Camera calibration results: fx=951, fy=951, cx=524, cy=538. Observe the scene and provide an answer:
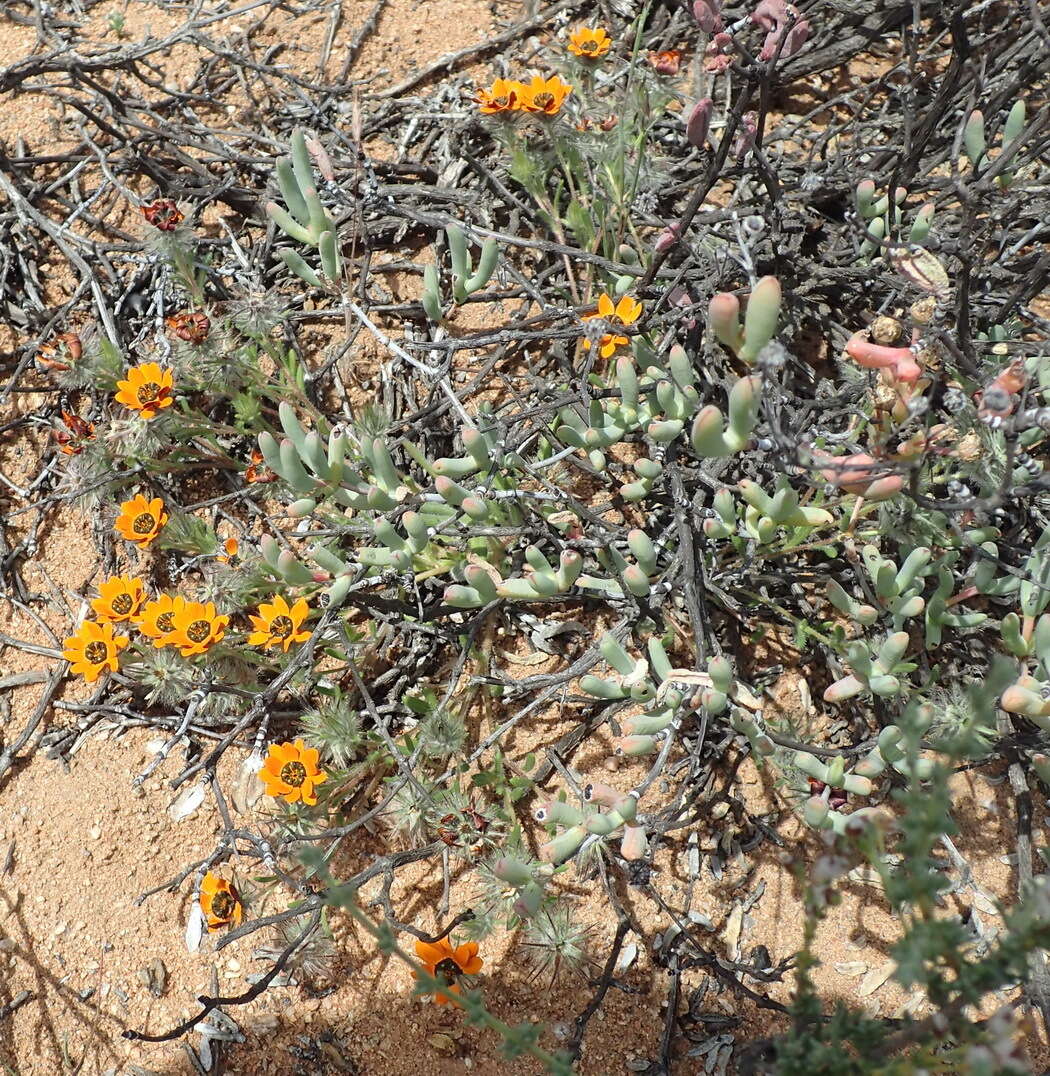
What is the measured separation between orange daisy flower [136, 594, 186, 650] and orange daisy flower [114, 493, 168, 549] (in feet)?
0.87

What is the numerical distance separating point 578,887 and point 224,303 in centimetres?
204

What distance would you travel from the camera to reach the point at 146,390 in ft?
8.48

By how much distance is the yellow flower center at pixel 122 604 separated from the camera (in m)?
2.37

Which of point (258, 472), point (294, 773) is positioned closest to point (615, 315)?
point (258, 472)

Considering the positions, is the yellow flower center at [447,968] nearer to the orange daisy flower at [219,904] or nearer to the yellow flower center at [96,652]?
the orange daisy flower at [219,904]

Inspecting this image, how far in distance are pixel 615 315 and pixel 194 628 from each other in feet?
4.33

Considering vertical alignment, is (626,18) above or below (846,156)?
above

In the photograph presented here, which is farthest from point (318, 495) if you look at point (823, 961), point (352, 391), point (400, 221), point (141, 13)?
A: point (141, 13)

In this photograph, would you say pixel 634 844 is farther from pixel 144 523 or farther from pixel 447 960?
pixel 144 523

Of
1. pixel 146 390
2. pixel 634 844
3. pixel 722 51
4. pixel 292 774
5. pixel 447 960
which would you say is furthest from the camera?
pixel 146 390

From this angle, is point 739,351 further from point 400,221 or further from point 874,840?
point 400,221

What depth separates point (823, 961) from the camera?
2160mm

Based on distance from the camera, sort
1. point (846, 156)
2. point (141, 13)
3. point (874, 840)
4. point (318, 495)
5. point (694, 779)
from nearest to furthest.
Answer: point (874, 840)
point (318, 495)
point (694, 779)
point (846, 156)
point (141, 13)

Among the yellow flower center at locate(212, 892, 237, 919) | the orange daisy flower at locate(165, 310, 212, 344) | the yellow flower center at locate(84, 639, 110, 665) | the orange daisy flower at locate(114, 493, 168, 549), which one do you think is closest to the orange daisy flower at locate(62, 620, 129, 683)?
the yellow flower center at locate(84, 639, 110, 665)
